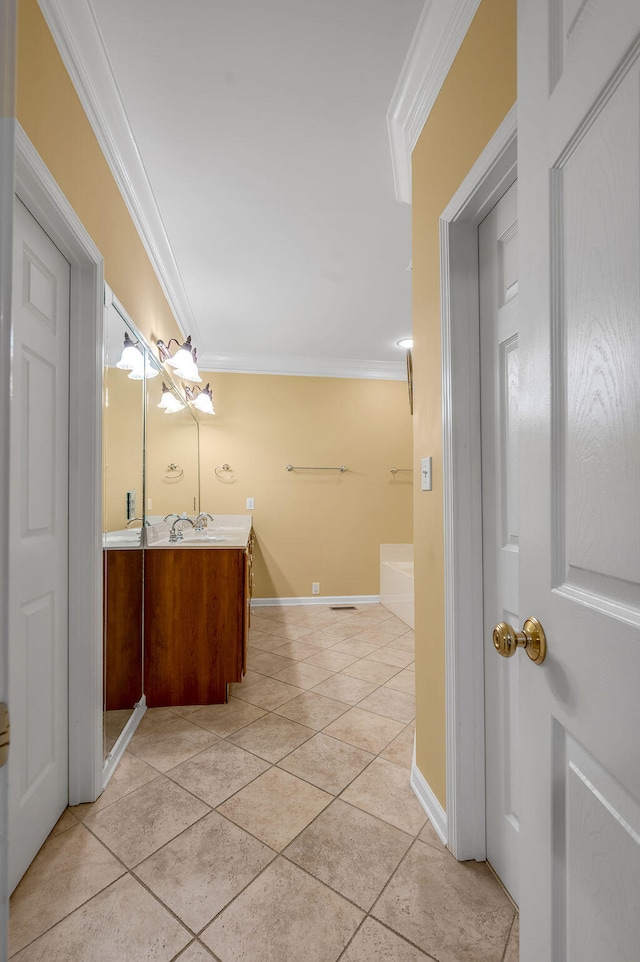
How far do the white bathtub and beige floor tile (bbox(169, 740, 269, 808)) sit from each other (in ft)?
7.31

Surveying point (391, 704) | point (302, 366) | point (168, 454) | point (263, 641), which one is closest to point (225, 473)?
point (302, 366)

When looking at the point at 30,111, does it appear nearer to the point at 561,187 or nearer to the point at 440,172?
the point at 440,172

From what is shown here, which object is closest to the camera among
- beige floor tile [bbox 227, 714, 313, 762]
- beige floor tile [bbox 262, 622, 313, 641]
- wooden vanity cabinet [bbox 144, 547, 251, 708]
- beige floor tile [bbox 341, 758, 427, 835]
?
beige floor tile [bbox 341, 758, 427, 835]

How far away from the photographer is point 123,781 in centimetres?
173

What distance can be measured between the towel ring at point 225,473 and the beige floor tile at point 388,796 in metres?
3.19

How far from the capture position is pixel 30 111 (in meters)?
1.19

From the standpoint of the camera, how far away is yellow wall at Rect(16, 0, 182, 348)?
1.19 meters

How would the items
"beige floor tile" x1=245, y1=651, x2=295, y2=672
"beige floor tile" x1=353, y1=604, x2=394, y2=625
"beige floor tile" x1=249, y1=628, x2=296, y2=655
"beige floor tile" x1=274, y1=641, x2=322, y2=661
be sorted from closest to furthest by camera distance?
"beige floor tile" x1=245, y1=651, x2=295, y2=672 < "beige floor tile" x1=274, y1=641, x2=322, y2=661 < "beige floor tile" x1=249, y1=628, x2=296, y2=655 < "beige floor tile" x1=353, y1=604, x2=394, y2=625

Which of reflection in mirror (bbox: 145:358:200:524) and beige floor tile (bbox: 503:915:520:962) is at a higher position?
reflection in mirror (bbox: 145:358:200:524)

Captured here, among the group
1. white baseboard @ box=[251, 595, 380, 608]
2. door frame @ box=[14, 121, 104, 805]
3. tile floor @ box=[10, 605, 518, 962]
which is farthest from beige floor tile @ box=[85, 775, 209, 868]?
white baseboard @ box=[251, 595, 380, 608]

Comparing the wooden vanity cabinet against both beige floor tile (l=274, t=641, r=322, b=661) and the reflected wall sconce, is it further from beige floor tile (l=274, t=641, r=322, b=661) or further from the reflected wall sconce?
the reflected wall sconce

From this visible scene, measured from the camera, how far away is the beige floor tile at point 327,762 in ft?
5.69

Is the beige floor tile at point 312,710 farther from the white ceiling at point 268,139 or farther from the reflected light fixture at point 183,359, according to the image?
the white ceiling at point 268,139

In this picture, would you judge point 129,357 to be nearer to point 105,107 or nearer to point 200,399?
point 105,107
